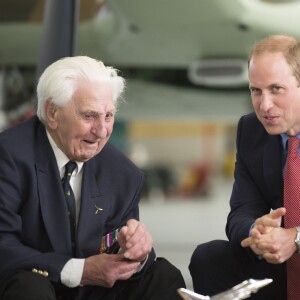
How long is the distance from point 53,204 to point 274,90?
587mm

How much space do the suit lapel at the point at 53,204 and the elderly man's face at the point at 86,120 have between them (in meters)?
0.06

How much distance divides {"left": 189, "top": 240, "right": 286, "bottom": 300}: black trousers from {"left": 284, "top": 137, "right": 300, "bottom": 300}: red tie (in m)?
0.06

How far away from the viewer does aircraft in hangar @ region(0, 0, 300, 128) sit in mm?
4812

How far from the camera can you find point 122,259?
1.75m

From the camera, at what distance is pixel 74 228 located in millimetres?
1879

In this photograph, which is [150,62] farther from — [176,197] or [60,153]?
[176,197]

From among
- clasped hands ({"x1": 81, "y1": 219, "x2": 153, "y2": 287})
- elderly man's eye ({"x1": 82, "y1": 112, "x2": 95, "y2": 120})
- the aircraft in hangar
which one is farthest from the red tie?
the aircraft in hangar

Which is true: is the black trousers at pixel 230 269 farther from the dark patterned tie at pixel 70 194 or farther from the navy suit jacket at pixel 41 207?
the dark patterned tie at pixel 70 194

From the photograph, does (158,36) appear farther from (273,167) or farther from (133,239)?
(133,239)

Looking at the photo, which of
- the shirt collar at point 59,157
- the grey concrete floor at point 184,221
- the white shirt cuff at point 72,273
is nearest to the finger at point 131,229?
the white shirt cuff at point 72,273

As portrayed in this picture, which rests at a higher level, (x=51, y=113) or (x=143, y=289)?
(x=51, y=113)

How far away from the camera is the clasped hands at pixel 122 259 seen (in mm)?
1719

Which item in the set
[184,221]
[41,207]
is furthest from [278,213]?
[184,221]

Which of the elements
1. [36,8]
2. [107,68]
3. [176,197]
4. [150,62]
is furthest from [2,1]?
[176,197]
